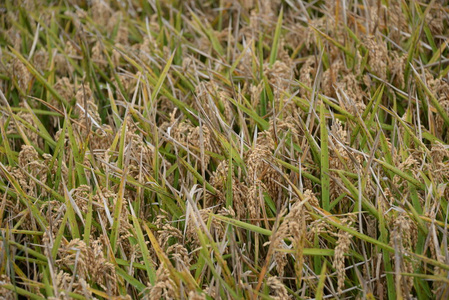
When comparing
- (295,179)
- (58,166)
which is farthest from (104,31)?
(295,179)

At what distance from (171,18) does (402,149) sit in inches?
56.0

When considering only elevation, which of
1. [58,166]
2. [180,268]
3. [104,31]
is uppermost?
[104,31]

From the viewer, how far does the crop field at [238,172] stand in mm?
1206

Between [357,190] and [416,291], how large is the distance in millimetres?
272

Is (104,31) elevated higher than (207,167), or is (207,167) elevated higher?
(104,31)

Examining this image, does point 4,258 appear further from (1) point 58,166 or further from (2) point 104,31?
(2) point 104,31

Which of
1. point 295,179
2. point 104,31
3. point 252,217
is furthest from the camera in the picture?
point 104,31

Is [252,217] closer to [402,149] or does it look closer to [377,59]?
[402,149]

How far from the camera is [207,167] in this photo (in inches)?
64.9

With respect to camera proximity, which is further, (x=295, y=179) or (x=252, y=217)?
(x=295, y=179)

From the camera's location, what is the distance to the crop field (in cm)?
121

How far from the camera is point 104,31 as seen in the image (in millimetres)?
2453

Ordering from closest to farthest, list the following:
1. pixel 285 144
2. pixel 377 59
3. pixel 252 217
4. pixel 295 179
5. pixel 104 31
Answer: pixel 252 217 → pixel 295 179 → pixel 285 144 → pixel 377 59 → pixel 104 31

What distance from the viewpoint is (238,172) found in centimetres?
150
